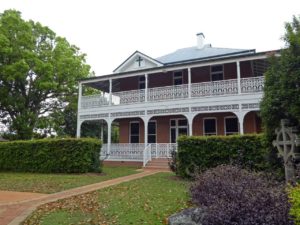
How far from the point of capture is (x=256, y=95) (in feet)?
56.7

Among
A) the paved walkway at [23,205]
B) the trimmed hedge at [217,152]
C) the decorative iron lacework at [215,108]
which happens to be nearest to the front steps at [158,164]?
the decorative iron lacework at [215,108]

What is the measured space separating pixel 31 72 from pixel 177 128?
1496cm

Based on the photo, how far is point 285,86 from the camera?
23.5ft

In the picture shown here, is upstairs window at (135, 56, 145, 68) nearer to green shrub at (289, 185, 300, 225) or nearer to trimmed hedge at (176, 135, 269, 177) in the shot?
trimmed hedge at (176, 135, 269, 177)

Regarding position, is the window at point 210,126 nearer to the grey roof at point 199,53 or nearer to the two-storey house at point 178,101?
the two-storey house at point 178,101

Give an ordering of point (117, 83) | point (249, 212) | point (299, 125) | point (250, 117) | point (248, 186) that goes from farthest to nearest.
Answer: point (117, 83), point (250, 117), point (299, 125), point (248, 186), point (249, 212)

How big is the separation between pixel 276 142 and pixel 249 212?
300cm

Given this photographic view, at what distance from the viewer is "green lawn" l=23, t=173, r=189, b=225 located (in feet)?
21.1

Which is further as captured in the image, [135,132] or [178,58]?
[178,58]

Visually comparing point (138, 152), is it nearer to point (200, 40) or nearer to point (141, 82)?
point (141, 82)

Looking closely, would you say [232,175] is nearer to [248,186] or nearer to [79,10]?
[248,186]

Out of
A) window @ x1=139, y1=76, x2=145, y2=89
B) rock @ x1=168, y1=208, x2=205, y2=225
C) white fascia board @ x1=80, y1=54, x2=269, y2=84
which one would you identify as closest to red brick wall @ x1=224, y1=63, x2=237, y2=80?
white fascia board @ x1=80, y1=54, x2=269, y2=84

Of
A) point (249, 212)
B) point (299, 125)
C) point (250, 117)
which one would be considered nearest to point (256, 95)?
point (250, 117)

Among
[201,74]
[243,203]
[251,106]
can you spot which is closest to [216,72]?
[201,74]
